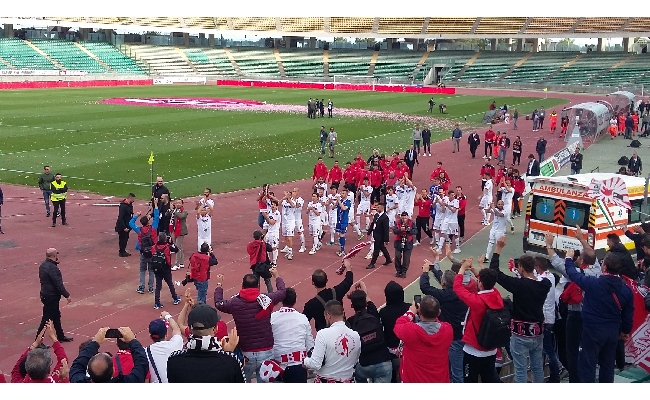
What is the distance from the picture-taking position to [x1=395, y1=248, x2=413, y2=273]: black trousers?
1504 cm

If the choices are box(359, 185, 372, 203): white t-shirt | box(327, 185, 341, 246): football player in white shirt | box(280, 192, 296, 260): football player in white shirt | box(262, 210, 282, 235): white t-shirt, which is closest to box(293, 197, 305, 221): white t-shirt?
box(280, 192, 296, 260): football player in white shirt

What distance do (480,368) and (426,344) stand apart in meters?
1.21

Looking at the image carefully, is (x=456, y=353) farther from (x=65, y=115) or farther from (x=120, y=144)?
(x=65, y=115)

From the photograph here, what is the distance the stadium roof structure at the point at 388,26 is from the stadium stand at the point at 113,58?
106 inches

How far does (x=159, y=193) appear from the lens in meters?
17.7

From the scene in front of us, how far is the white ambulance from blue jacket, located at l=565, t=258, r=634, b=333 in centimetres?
734

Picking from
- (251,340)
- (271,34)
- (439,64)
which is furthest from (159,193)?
(271,34)

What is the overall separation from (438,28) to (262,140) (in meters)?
62.2

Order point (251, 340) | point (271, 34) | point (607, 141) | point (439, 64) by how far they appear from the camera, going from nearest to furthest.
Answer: point (251, 340)
point (607, 141)
point (439, 64)
point (271, 34)

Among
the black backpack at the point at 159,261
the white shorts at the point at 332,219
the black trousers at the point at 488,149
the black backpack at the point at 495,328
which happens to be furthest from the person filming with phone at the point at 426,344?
the black trousers at the point at 488,149

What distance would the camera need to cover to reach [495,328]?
7066 mm

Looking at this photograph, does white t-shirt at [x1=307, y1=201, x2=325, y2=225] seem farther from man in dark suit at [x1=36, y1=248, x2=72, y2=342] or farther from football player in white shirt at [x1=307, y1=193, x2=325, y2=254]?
man in dark suit at [x1=36, y1=248, x2=72, y2=342]

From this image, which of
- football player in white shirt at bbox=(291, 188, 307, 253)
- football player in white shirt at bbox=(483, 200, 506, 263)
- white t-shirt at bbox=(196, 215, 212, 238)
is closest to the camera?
white t-shirt at bbox=(196, 215, 212, 238)

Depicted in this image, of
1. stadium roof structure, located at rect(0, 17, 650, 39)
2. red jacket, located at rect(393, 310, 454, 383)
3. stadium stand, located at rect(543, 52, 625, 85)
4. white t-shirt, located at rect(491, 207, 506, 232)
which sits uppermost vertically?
stadium roof structure, located at rect(0, 17, 650, 39)
